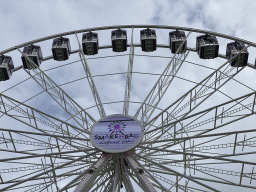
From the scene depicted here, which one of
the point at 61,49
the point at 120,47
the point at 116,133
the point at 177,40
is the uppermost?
the point at 177,40

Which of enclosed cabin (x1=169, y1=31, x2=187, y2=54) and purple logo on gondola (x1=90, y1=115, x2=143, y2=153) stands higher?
enclosed cabin (x1=169, y1=31, x2=187, y2=54)

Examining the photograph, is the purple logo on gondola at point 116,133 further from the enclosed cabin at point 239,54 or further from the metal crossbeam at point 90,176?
the enclosed cabin at point 239,54

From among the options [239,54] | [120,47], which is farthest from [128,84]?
[239,54]

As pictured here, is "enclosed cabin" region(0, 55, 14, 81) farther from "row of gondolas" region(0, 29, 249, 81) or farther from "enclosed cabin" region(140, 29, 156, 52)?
"enclosed cabin" region(140, 29, 156, 52)

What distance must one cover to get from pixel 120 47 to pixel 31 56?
22.2ft

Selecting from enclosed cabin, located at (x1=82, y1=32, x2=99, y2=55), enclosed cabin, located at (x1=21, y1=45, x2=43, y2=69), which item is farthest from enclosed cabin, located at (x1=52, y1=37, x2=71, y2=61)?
enclosed cabin, located at (x1=82, y1=32, x2=99, y2=55)

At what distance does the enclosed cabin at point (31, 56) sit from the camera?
23.8 metres

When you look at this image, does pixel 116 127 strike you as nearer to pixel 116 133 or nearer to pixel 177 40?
pixel 116 133

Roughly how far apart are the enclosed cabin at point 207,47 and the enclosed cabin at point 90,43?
7.75m

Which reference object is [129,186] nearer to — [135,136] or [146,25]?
[135,136]

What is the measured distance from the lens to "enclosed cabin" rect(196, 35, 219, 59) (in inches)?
919

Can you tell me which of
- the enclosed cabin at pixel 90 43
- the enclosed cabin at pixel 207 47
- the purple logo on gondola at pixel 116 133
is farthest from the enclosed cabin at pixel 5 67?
the enclosed cabin at pixel 207 47

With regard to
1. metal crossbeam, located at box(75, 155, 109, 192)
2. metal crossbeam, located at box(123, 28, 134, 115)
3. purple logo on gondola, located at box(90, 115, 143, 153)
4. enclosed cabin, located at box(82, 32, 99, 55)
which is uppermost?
enclosed cabin, located at box(82, 32, 99, 55)

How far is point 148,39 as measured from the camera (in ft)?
79.9
